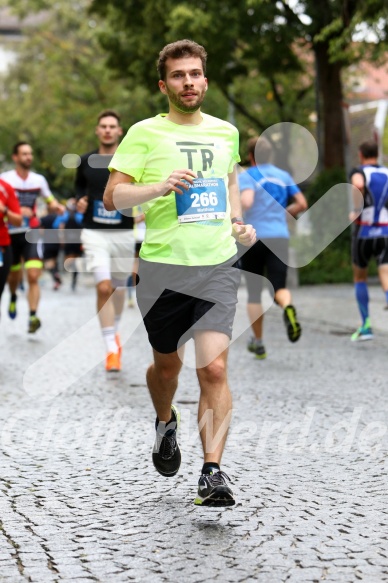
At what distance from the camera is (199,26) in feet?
74.9

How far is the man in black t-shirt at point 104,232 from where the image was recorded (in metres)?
9.52

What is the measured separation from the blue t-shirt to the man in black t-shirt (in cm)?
126

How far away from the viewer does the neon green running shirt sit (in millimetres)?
4789

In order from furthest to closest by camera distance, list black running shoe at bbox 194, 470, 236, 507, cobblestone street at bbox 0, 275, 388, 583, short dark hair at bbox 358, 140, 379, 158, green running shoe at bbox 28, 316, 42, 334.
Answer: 1. green running shoe at bbox 28, 316, 42, 334
2. short dark hair at bbox 358, 140, 379, 158
3. black running shoe at bbox 194, 470, 236, 507
4. cobblestone street at bbox 0, 275, 388, 583

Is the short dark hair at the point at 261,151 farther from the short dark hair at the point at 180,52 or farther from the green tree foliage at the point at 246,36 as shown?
the green tree foliage at the point at 246,36

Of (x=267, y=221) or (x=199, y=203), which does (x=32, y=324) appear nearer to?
(x=267, y=221)

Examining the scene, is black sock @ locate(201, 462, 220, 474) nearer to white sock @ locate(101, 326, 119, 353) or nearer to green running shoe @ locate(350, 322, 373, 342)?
white sock @ locate(101, 326, 119, 353)

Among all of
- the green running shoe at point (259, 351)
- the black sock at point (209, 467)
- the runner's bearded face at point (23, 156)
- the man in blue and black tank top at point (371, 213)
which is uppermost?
the runner's bearded face at point (23, 156)

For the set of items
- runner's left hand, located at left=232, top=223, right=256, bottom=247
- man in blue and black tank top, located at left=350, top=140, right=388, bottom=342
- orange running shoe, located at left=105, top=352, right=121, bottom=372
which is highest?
runner's left hand, located at left=232, top=223, right=256, bottom=247

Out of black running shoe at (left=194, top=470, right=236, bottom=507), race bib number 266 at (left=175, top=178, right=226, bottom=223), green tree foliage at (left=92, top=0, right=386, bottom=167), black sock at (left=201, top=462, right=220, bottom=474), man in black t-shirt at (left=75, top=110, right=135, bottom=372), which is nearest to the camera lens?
black running shoe at (left=194, top=470, right=236, bottom=507)

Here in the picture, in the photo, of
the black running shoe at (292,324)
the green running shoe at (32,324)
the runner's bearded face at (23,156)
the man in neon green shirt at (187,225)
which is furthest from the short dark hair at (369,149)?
the man in neon green shirt at (187,225)

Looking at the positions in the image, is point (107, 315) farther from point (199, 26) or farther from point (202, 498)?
point (199, 26)

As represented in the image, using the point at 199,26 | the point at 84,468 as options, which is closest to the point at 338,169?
the point at 199,26

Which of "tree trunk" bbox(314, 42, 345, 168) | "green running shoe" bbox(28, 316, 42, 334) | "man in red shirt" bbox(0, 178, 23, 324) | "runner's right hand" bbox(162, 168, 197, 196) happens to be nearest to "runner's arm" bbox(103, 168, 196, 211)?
"runner's right hand" bbox(162, 168, 197, 196)
